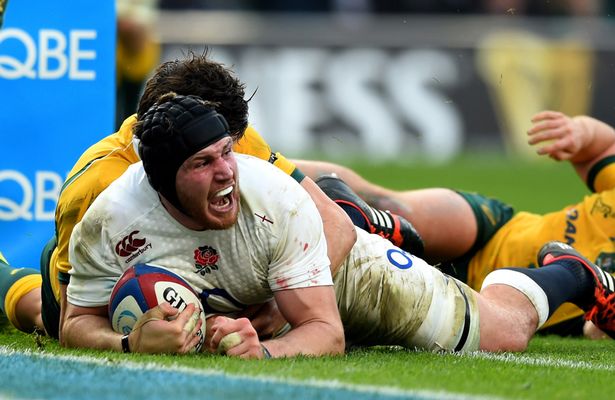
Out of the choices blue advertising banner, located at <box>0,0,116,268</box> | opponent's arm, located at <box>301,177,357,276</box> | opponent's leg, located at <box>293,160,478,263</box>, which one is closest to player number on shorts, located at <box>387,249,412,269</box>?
opponent's arm, located at <box>301,177,357,276</box>

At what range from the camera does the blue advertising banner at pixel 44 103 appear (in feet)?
21.4

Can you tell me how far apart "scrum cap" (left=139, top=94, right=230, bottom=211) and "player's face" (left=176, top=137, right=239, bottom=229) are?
3 cm

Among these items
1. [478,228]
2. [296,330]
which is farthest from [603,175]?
[296,330]

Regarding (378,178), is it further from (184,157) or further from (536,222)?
(184,157)

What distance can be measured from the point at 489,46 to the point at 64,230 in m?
12.1

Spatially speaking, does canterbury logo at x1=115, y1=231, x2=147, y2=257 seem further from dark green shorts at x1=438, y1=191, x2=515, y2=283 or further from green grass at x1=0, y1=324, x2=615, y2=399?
dark green shorts at x1=438, y1=191, x2=515, y2=283

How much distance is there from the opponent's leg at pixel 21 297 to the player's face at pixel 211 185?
5.10ft

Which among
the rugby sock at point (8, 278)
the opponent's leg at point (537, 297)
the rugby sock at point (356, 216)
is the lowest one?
the rugby sock at point (8, 278)

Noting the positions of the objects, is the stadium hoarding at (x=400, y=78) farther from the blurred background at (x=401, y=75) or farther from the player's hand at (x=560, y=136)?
the player's hand at (x=560, y=136)

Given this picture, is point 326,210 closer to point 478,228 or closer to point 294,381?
point 294,381

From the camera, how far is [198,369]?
3.99m

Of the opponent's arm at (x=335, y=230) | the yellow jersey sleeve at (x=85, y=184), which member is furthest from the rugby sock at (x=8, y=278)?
the opponent's arm at (x=335, y=230)

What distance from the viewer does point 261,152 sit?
498 cm

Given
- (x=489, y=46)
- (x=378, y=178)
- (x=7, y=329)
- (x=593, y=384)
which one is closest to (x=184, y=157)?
(x=593, y=384)
